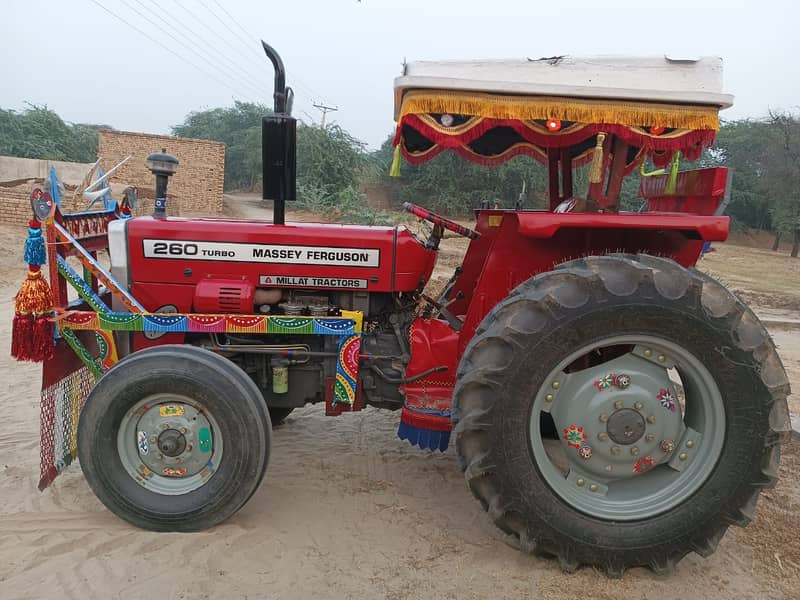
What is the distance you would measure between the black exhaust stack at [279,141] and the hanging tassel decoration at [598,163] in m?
1.41

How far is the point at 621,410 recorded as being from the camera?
2.53 meters

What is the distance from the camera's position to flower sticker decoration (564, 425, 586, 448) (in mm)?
2531

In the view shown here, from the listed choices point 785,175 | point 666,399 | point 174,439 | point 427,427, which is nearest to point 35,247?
point 174,439

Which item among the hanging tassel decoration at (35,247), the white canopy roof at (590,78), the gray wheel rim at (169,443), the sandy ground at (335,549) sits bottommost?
the sandy ground at (335,549)

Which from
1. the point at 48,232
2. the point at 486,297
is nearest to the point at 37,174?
the point at 48,232

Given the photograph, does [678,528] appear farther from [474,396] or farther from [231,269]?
[231,269]

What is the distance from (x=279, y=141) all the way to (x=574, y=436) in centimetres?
190

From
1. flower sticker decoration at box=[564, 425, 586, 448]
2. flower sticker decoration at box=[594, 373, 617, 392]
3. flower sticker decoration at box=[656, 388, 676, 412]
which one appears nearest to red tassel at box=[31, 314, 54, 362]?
flower sticker decoration at box=[564, 425, 586, 448]

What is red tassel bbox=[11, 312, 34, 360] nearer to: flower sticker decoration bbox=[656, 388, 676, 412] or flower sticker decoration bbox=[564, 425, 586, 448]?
flower sticker decoration bbox=[564, 425, 586, 448]

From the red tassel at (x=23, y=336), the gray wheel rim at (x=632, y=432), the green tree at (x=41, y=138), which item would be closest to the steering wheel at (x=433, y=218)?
the gray wheel rim at (x=632, y=432)

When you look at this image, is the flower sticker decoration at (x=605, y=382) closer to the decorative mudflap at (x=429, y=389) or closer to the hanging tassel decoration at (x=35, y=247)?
the decorative mudflap at (x=429, y=389)

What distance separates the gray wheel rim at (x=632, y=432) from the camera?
8.18 feet

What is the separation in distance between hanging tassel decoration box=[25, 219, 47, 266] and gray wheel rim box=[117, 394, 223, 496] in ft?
2.84

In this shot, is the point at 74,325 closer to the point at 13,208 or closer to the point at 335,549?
the point at 335,549
